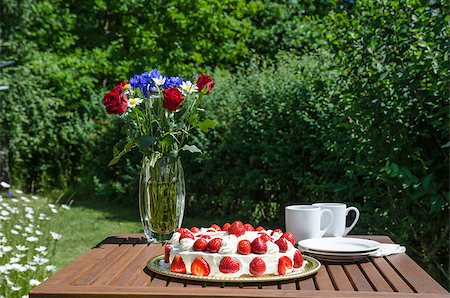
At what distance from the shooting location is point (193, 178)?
21.9 ft

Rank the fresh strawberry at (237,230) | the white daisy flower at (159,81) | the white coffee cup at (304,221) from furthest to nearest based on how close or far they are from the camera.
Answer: the white daisy flower at (159,81)
the white coffee cup at (304,221)
the fresh strawberry at (237,230)

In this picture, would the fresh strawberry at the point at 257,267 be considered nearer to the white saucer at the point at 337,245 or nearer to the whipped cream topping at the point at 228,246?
the whipped cream topping at the point at 228,246

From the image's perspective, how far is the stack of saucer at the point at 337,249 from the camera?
205 centimetres

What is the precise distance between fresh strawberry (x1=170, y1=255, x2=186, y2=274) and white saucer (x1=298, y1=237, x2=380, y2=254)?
44 centimetres

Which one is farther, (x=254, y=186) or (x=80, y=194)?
(x=80, y=194)

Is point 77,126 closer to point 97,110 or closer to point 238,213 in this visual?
point 97,110

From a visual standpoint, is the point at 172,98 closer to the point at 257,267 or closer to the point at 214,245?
the point at 214,245

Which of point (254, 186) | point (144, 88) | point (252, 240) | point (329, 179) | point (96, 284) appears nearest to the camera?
point (96, 284)

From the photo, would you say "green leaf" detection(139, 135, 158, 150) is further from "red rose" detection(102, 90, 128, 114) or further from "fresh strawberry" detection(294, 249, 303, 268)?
"fresh strawberry" detection(294, 249, 303, 268)

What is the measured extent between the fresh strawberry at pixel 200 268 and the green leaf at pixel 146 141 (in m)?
0.53

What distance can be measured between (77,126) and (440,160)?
552 centimetres

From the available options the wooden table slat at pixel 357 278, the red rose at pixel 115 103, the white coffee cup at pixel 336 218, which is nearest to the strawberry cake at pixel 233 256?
the wooden table slat at pixel 357 278

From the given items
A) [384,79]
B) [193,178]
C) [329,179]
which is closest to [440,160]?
[384,79]

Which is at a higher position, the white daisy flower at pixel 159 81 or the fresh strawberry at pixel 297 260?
the white daisy flower at pixel 159 81
